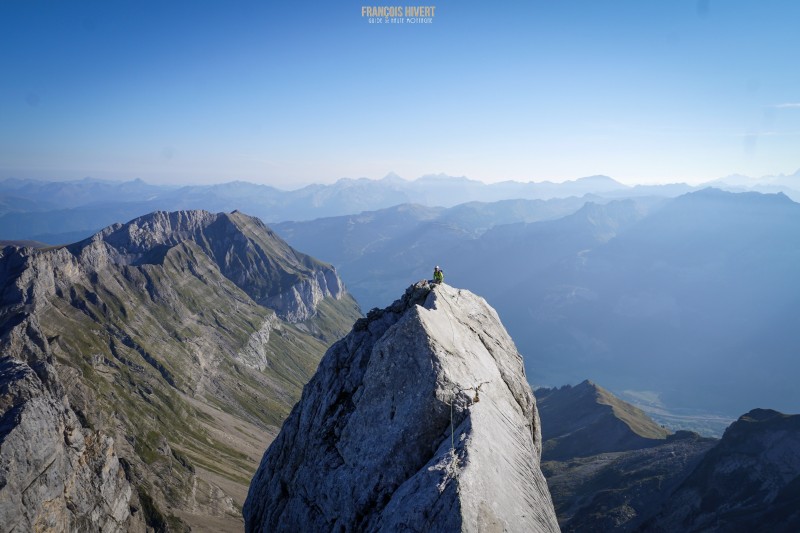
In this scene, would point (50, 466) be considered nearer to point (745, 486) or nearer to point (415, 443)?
point (415, 443)

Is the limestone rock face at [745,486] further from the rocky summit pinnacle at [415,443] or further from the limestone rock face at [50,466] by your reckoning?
the limestone rock face at [50,466]

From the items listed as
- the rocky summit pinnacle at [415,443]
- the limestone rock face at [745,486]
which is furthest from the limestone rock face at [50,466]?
the limestone rock face at [745,486]

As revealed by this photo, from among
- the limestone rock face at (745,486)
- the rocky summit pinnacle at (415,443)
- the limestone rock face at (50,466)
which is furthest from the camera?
the limestone rock face at (745,486)

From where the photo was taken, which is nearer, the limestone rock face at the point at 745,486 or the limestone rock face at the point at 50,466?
the limestone rock face at the point at 50,466

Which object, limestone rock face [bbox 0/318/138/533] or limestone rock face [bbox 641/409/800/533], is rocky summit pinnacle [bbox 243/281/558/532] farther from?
limestone rock face [bbox 641/409/800/533]

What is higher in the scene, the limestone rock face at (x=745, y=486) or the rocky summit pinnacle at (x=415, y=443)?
the rocky summit pinnacle at (x=415, y=443)

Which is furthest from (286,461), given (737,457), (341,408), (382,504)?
(737,457)

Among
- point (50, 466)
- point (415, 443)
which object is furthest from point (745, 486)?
point (50, 466)

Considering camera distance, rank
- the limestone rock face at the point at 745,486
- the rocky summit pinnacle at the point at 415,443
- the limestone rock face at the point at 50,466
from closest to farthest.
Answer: the rocky summit pinnacle at the point at 415,443 → the limestone rock face at the point at 50,466 → the limestone rock face at the point at 745,486

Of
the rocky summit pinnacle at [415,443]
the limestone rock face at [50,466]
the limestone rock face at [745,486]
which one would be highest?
the rocky summit pinnacle at [415,443]
